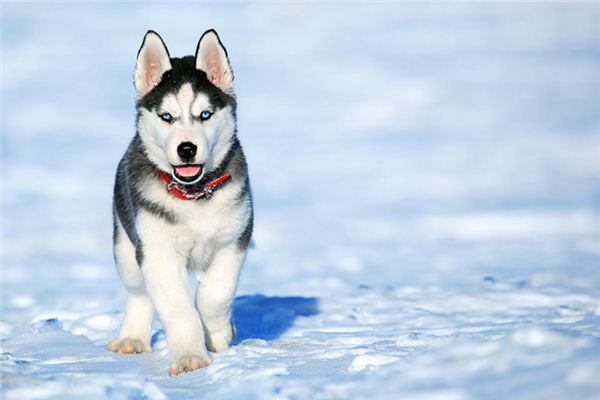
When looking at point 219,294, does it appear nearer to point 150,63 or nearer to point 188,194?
point 188,194

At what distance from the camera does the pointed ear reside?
5426mm

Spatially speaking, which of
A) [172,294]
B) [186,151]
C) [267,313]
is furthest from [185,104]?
[267,313]

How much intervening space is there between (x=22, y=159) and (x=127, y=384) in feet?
53.2

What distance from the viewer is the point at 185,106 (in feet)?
17.0

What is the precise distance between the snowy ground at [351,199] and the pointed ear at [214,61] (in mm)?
1476

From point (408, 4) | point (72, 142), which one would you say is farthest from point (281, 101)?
point (408, 4)

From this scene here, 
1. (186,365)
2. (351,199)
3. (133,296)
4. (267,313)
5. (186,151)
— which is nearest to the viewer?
(186,365)

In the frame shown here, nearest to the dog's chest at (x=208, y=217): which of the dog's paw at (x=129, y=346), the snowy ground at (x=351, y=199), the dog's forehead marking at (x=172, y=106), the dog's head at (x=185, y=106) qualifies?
the dog's head at (x=185, y=106)

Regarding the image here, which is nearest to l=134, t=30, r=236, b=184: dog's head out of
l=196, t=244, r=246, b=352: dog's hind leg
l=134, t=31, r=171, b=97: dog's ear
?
l=134, t=31, r=171, b=97: dog's ear

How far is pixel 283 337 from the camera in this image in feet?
19.7

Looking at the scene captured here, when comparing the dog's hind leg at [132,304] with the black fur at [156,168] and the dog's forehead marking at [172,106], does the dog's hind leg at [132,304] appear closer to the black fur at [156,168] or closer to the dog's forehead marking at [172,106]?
the black fur at [156,168]

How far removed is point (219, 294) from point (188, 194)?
0.55 metres

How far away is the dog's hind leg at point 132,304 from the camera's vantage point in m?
5.67

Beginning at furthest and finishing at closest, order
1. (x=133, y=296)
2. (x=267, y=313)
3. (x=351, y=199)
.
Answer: (x=351, y=199), (x=267, y=313), (x=133, y=296)
